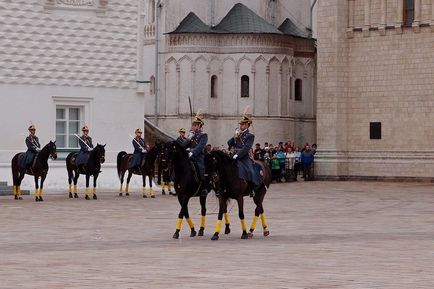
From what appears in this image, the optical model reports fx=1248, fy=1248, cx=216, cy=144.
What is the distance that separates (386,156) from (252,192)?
28.5 meters

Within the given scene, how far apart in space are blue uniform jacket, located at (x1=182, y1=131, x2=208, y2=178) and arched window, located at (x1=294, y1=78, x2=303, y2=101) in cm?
4614

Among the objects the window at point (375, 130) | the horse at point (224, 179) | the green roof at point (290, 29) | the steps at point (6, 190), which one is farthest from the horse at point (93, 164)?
the green roof at point (290, 29)

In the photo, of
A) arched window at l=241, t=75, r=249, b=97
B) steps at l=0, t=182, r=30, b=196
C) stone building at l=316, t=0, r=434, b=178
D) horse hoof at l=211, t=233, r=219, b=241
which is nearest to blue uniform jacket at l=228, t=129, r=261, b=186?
horse hoof at l=211, t=233, r=219, b=241

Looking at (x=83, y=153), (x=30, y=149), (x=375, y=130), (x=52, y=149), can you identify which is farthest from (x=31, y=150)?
(x=375, y=130)

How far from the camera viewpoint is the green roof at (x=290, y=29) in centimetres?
6750

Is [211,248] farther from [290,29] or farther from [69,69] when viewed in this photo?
[290,29]

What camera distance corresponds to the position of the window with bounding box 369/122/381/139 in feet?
159

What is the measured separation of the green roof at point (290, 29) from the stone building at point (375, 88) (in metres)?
17.4

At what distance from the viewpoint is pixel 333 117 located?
49531 millimetres

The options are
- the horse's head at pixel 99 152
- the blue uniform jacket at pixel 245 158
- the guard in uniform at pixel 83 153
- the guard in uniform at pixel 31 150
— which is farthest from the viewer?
the guard in uniform at pixel 83 153

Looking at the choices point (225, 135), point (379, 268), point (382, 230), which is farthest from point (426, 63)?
point (379, 268)

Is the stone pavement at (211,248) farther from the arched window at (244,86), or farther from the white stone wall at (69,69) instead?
the arched window at (244,86)

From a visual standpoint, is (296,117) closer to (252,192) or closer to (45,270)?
(252,192)

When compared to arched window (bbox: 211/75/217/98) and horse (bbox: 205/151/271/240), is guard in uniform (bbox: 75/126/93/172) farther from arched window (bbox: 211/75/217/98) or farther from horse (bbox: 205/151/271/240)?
arched window (bbox: 211/75/217/98)
